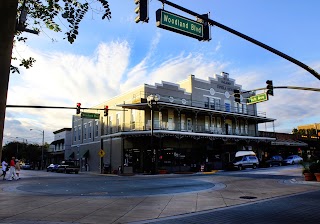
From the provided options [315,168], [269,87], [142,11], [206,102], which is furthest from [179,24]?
[206,102]

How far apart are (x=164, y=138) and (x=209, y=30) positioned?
1205 inches

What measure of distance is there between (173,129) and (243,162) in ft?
31.1

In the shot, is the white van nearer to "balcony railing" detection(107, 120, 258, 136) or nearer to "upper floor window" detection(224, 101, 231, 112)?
"balcony railing" detection(107, 120, 258, 136)

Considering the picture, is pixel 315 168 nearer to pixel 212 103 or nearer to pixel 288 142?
pixel 212 103

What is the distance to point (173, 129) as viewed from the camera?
133 ft

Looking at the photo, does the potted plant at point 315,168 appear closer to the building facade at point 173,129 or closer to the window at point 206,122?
the building facade at point 173,129

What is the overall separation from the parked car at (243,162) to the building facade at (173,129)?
353cm

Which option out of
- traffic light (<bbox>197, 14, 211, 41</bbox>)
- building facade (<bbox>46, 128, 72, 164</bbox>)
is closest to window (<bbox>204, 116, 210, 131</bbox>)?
building facade (<bbox>46, 128, 72, 164</bbox>)

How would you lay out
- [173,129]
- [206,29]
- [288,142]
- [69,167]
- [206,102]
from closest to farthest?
1. [206,29]
2. [173,129]
3. [69,167]
4. [206,102]
5. [288,142]

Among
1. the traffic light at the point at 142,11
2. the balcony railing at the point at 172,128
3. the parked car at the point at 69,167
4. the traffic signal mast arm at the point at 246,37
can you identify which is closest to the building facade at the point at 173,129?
the balcony railing at the point at 172,128

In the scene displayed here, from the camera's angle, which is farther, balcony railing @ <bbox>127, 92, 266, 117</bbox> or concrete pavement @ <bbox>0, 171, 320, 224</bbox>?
balcony railing @ <bbox>127, 92, 266, 117</bbox>

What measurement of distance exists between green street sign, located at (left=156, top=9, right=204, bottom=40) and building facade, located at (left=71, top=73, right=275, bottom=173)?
80.8 feet

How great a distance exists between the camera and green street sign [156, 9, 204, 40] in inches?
350

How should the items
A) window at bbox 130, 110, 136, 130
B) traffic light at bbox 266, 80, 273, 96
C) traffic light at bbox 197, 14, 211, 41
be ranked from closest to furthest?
traffic light at bbox 197, 14, 211, 41 → traffic light at bbox 266, 80, 273, 96 → window at bbox 130, 110, 136, 130
